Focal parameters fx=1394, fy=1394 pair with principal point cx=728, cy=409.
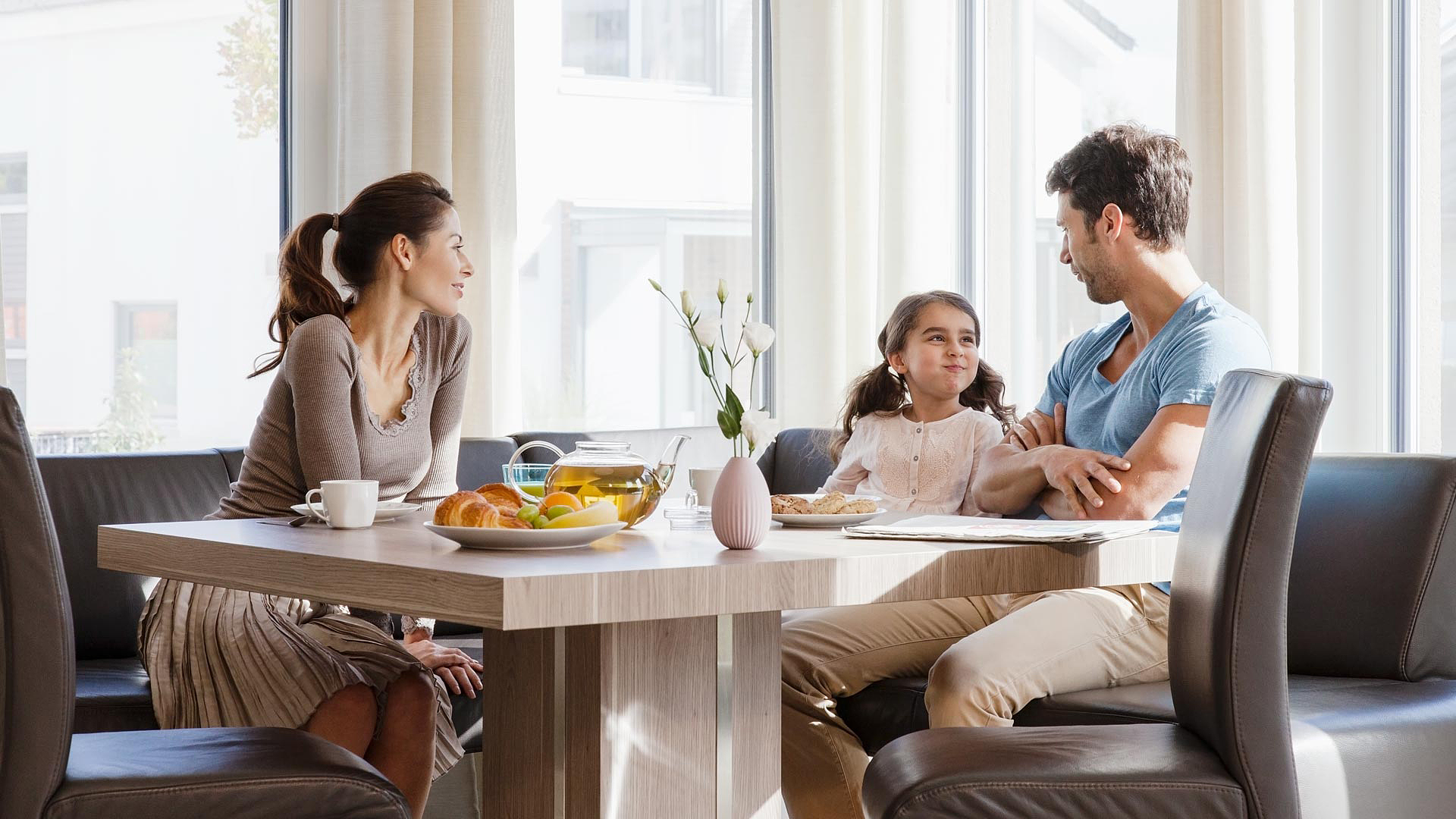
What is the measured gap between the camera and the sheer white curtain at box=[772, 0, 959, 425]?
4.22 metres

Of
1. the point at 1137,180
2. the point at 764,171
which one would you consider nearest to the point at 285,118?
the point at 764,171

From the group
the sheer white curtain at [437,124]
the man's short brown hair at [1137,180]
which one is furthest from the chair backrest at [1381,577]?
the sheer white curtain at [437,124]

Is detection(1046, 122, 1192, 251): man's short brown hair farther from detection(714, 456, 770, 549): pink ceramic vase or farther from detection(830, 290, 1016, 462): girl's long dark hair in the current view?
detection(714, 456, 770, 549): pink ceramic vase

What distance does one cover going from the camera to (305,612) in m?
2.21

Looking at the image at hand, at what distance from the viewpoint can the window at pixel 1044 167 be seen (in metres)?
4.12

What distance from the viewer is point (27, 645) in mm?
1479

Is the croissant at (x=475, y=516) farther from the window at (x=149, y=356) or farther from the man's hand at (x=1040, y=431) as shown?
the window at (x=149, y=356)

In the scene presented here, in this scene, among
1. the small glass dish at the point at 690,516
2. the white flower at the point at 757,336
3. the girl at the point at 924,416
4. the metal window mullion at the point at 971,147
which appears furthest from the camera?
the metal window mullion at the point at 971,147

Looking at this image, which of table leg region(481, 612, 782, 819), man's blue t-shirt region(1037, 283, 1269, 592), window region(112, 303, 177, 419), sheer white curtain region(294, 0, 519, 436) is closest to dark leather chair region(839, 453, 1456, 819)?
man's blue t-shirt region(1037, 283, 1269, 592)

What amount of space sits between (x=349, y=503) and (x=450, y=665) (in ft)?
2.01

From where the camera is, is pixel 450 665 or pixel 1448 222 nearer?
pixel 450 665

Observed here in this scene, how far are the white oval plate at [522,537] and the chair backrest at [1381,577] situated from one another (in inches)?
52.5

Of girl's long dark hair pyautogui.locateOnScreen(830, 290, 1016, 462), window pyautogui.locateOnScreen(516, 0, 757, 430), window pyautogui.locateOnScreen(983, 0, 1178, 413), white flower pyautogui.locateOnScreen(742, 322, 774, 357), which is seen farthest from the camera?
Result: window pyautogui.locateOnScreen(516, 0, 757, 430)

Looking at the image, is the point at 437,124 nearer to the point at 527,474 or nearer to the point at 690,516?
the point at 527,474
